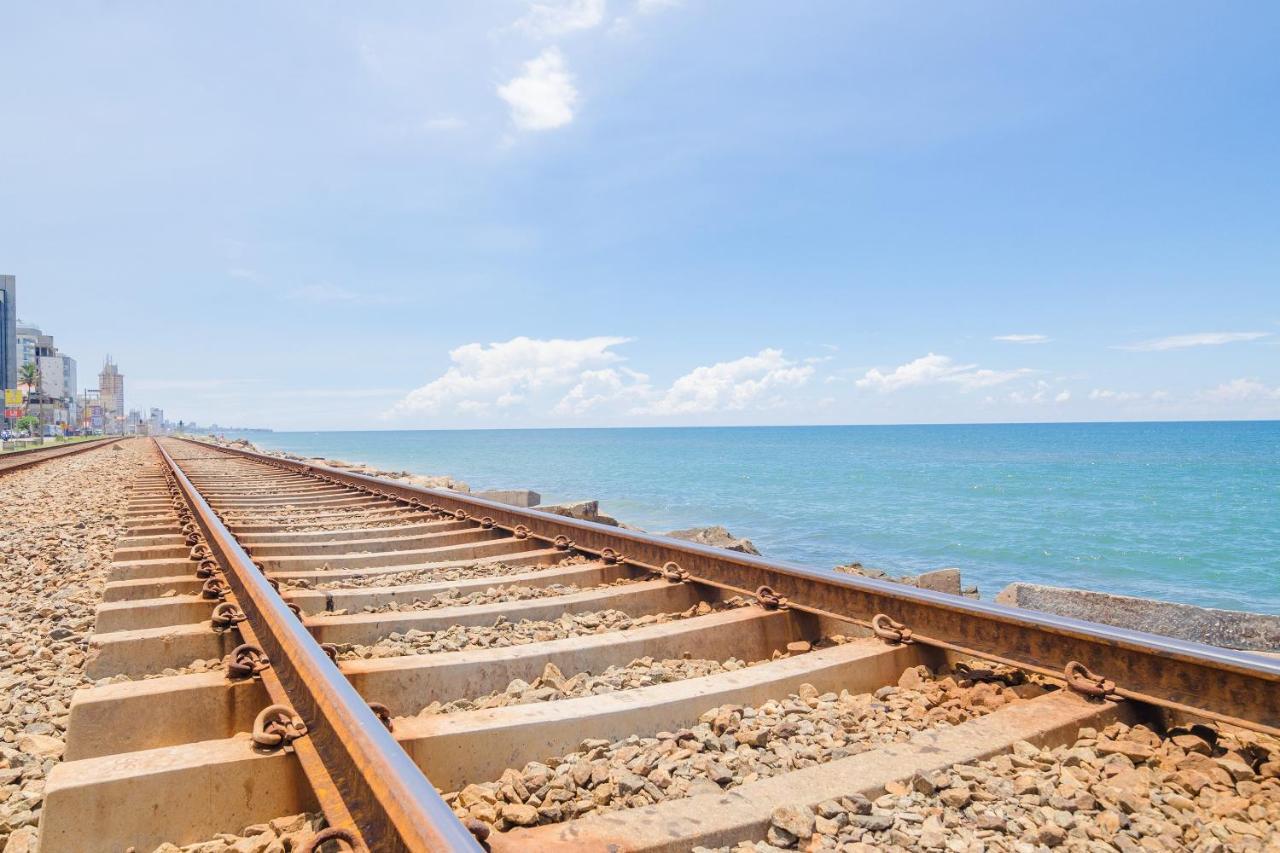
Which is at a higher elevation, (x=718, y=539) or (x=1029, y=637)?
(x=1029, y=637)

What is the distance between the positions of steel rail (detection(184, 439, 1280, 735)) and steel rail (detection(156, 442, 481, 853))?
2.11 meters

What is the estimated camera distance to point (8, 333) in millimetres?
153250

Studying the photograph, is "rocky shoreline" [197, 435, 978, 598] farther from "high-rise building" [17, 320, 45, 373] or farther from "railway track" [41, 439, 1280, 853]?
"high-rise building" [17, 320, 45, 373]

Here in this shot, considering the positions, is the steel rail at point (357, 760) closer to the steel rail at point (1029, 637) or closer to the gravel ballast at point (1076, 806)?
the gravel ballast at point (1076, 806)

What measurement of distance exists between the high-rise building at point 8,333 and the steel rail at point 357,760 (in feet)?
606

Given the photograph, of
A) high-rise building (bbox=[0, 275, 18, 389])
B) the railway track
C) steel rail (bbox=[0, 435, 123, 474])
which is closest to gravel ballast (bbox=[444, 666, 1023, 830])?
the railway track

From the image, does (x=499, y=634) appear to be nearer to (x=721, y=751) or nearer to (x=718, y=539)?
(x=721, y=751)

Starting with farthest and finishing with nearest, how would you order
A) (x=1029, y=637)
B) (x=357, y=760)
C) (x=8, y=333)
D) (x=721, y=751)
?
(x=8, y=333), (x=1029, y=637), (x=721, y=751), (x=357, y=760)

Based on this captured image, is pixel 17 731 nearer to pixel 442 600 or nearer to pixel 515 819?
pixel 442 600

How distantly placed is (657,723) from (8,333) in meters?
198

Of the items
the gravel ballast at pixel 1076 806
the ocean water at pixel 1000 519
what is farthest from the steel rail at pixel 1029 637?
the ocean water at pixel 1000 519

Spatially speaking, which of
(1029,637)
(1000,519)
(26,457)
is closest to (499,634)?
(1029,637)

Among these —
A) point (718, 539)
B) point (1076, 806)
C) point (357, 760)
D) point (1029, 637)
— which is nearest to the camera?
point (357, 760)

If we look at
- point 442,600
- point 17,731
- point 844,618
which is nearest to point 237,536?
point 442,600
